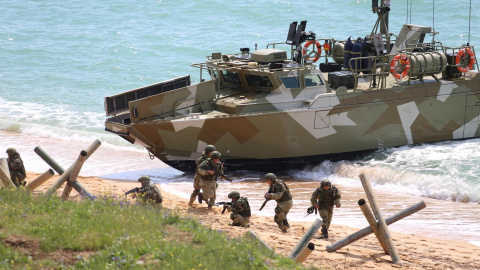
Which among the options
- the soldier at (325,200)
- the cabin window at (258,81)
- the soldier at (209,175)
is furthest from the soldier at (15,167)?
the cabin window at (258,81)

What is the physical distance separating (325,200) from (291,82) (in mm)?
5005

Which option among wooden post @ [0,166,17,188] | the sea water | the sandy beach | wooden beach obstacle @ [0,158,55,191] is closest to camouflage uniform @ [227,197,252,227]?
the sandy beach

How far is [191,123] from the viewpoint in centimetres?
1639

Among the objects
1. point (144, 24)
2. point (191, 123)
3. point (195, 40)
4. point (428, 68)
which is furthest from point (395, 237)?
point (144, 24)

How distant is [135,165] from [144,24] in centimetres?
2316

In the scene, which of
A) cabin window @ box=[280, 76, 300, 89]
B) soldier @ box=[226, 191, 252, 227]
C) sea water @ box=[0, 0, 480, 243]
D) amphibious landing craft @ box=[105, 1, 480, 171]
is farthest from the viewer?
cabin window @ box=[280, 76, 300, 89]

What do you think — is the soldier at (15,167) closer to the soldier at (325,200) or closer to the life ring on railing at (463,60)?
the soldier at (325,200)

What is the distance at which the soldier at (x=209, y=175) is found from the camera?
45.5 feet

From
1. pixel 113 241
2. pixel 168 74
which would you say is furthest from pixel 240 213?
pixel 168 74

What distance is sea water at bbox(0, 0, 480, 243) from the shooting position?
16859mm

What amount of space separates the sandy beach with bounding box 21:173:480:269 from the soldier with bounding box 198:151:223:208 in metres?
0.26

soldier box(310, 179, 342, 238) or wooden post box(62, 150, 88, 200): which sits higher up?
wooden post box(62, 150, 88, 200)

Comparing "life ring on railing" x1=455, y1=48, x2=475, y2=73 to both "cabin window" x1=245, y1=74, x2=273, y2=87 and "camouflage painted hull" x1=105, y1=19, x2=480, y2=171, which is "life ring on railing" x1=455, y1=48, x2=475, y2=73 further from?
"cabin window" x1=245, y1=74, x2=273, y2=87

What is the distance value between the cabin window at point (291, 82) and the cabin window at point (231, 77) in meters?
1.32
